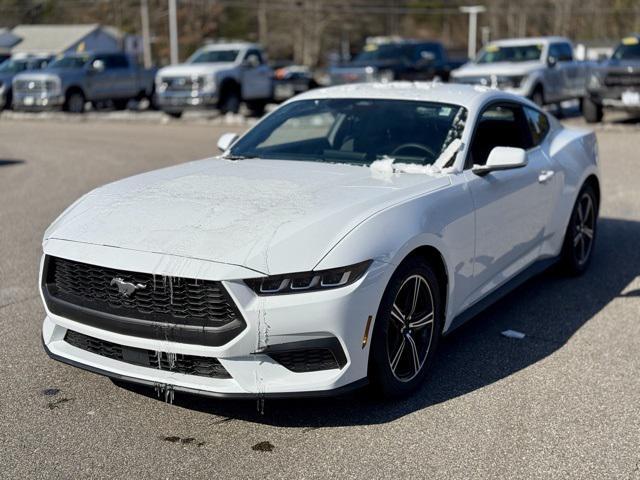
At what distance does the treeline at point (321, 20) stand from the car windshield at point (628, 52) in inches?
1949

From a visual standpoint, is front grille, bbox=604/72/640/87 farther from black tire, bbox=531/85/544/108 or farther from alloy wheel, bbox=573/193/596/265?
alloy wheel, bbox=573/193/596/265

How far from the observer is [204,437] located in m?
4.12

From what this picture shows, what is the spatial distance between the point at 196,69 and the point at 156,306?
788 inches

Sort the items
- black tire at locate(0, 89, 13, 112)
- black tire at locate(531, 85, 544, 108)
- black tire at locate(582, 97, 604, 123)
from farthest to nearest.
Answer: black tire at locate(0, 89, 13, 112) → black tire at locate(531, 85, 544, 108) → black tire at locate(582, 97, 604, 123)

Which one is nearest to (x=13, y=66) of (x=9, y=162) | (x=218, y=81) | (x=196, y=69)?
(x=196, y=69)

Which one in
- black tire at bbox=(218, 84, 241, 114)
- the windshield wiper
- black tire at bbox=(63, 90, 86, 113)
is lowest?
black tire at bbox=(63, 90, 86, 113)

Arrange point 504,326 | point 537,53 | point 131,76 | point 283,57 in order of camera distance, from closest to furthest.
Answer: point 504,326
point 537,53
point 131,76
point 283,57

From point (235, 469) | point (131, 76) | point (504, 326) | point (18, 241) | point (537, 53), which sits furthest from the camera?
point (131, 76)

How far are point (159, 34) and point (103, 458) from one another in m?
94.4

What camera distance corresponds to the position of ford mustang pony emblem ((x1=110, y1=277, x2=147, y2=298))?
4031mm

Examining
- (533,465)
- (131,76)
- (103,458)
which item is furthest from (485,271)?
(131,76)

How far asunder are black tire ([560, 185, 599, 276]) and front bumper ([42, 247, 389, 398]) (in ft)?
10.4

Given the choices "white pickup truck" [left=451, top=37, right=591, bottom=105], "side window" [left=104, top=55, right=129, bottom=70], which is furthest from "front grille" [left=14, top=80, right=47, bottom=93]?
"white pickup truck" [left=451, top=37, right=591, bottom=105]

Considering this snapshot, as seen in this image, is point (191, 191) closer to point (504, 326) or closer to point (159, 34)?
point (504, 326)
